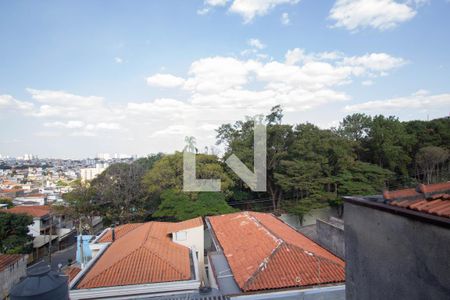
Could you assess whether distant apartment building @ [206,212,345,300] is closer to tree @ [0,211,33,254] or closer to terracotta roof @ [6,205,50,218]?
tree @ [0,211,33,254]

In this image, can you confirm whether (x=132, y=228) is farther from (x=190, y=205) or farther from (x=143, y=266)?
(x=143, y=266)

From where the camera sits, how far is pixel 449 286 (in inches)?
71.0

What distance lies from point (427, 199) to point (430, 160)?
20.3 metres

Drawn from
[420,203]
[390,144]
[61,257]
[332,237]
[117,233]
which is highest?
[390,144]

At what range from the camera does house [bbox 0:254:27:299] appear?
31.2ft

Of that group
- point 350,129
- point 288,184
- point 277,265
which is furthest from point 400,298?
point 350,129

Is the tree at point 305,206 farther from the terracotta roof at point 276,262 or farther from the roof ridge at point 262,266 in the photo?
the roof ridge at point 262,266

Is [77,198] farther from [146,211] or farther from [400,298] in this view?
[400,298]

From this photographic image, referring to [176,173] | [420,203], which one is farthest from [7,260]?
[420,203]

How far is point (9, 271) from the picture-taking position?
10.0 metres

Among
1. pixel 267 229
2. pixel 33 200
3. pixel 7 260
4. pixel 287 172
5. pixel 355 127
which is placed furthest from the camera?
pixel 33 200

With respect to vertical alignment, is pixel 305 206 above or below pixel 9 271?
above

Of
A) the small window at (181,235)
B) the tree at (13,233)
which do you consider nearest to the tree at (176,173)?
the small window at (181,235)

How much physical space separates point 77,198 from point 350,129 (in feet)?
61.5
